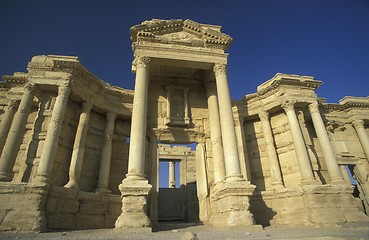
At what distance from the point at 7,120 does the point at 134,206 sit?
918 cm

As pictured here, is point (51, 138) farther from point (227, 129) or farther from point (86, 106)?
point (227, 129)

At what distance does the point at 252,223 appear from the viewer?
8.47 meters

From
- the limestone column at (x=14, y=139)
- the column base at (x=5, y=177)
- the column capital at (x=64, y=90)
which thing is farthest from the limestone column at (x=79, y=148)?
the limestone column at (x=14, y=139)

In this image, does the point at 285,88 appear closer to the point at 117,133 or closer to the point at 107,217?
the point at 117,133

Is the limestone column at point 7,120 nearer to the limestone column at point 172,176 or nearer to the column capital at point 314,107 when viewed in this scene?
the limestone column at point 172,176

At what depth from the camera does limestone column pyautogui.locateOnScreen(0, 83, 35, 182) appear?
921cm

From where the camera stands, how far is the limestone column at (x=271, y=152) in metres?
12.5

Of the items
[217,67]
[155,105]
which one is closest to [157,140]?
[155,105]

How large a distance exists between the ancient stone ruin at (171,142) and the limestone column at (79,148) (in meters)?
0.05

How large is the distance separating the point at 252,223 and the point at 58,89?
10664 mm

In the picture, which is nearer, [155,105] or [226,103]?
[226,103]

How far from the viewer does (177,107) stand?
14070mm

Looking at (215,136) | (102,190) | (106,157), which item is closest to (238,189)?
(215,136)

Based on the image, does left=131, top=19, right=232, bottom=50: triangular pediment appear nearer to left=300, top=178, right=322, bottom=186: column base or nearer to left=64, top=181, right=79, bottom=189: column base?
left=64, top=181, right=79, bottom=189: column base
